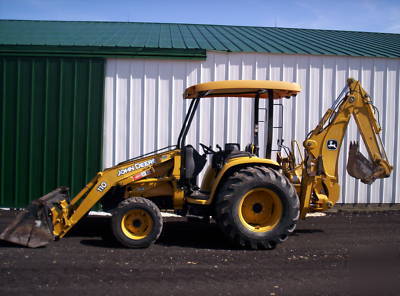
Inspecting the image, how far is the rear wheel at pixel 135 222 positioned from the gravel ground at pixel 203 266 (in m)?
0.15

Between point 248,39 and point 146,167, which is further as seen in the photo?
point 248,39

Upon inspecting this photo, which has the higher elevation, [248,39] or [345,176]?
[248,39]

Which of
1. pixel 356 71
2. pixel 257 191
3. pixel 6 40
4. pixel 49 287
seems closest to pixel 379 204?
pixel 356 71

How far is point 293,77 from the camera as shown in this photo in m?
10.3

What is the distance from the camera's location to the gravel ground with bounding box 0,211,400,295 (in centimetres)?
492

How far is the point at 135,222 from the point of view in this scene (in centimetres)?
664

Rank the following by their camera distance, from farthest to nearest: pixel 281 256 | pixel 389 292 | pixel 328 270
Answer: pixel 281 256 < pixel 328 270 < pixel 389 292

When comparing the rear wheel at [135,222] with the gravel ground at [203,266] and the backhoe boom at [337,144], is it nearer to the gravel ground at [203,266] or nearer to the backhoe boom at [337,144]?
the gravel ground at [203,266]

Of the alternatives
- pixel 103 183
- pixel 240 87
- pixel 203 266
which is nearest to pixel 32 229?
pixel 103 183

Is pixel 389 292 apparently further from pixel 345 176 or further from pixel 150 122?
pixel 150 122

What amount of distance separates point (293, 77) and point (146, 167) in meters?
4.82

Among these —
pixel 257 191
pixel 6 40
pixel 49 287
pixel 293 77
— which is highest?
pixel 6 40

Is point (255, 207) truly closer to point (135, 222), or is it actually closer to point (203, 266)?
point (203, 266)

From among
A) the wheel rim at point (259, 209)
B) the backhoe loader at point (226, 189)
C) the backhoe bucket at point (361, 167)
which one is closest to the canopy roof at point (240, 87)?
the backhoe loader at point (226, 189)
